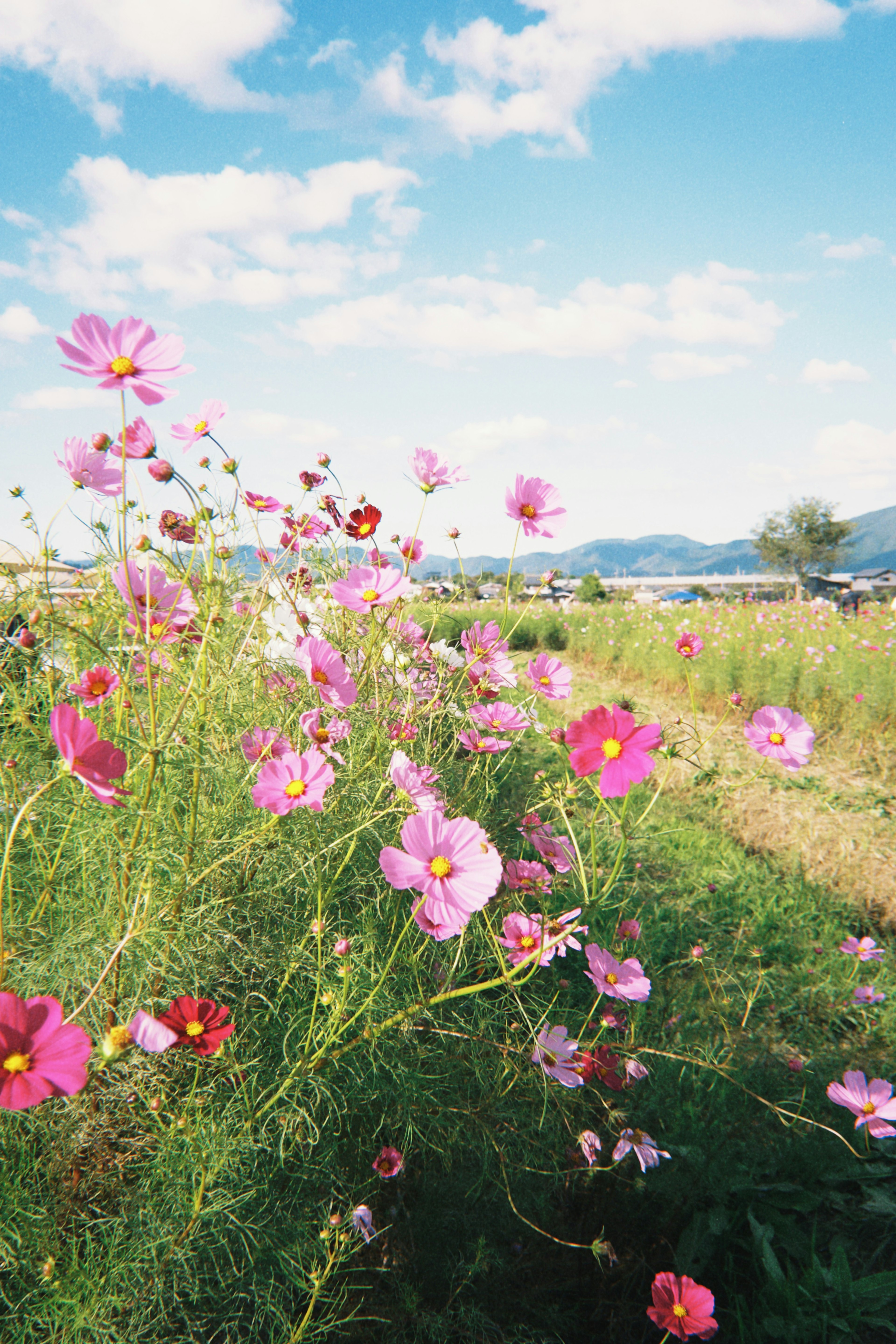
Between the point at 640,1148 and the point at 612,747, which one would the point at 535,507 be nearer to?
the point at 612,747

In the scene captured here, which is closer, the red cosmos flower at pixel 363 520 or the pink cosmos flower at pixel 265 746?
the pink cosmos flower at pixel 265 746

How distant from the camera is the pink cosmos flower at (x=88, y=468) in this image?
911mm

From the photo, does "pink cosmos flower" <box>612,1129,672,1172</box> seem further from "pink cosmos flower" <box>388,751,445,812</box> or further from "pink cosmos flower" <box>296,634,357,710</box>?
"pink cosmos flower" <box>296,634,357,710</box>

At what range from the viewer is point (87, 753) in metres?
0.58

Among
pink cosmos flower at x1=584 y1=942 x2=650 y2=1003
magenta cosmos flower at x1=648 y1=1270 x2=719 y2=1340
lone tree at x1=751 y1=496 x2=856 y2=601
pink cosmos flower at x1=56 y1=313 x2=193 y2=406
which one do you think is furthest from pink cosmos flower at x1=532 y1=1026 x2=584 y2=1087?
lone tree at x1=751 y1=496 x2=856 y2=601

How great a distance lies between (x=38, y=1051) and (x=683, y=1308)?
1.01 metres

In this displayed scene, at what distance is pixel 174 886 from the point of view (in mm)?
872

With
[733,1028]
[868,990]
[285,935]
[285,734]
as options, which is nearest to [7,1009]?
[285,935]

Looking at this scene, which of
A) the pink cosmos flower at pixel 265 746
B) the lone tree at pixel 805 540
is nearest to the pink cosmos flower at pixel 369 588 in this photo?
the pink cosmos flower at pixel 265 746

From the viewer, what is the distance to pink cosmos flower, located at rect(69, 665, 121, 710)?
0.76m

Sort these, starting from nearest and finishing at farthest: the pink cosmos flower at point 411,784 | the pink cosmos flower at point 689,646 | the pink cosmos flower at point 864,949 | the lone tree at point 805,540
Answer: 1. the pink cosmos flower at point 411,784
2. the pink cosmos flower at point 689,646
3. the pink cosmos flower at point 864,949
4. the lone tree at point 805,540

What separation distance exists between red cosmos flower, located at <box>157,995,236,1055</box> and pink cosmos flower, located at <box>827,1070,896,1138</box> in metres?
1.14

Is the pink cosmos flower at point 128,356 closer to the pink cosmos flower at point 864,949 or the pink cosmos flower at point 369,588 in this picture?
the pink cosmos flower at point 369,588

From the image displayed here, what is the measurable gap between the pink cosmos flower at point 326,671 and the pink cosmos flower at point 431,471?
36 centimetres
